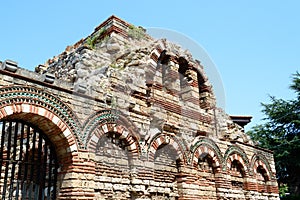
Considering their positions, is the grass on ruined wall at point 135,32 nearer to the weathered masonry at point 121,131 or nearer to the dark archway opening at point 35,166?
the weathered masonry at point 121,131

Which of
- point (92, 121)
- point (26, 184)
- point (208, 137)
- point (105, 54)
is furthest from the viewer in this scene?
point (208, 137)

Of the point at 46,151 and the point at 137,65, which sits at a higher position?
the point at 137,65

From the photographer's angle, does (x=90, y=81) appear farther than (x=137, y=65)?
No

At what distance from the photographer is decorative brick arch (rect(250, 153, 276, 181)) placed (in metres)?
9.40

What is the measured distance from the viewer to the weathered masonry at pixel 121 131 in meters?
5.01

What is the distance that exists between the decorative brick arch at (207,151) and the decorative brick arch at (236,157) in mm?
291

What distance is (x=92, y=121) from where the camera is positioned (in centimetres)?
559

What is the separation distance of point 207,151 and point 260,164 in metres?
2.74

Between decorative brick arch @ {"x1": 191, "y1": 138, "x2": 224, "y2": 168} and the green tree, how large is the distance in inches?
344

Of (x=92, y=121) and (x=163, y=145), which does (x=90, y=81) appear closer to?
(x=92, y=121)

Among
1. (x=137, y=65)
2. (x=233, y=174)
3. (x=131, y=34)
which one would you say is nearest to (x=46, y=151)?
(x=137, y=65)

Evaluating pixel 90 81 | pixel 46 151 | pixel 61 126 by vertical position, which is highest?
pixel 90 81

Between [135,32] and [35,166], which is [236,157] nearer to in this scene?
[135,32]

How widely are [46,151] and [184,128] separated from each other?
352 centimetres
